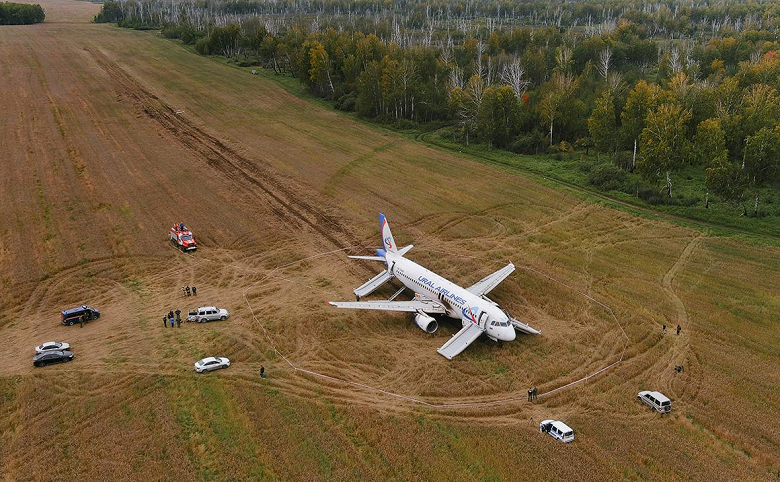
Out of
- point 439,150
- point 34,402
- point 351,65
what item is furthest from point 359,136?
point 34,402

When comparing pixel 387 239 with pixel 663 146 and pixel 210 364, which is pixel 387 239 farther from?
pixel 663 146

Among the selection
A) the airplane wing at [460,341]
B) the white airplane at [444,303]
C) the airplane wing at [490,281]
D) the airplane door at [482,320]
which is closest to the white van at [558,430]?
the white airplane at [444,303]

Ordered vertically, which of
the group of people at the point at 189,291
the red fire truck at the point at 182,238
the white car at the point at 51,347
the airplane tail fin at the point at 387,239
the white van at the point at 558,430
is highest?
the airplane tail fin at the point at 387,239

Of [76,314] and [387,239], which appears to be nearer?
[76,314]

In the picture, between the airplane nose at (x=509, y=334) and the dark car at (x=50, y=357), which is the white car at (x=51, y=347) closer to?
the dark car at (x=50, y=357)

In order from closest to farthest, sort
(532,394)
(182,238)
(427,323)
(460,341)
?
(532,394) < (460,341) < (427,323) < (182,238)

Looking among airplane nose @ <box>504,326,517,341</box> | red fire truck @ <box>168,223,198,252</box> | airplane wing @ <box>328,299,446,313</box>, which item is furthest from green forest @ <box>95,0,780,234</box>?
red fire truck @ <box>168,223,198,252</box>

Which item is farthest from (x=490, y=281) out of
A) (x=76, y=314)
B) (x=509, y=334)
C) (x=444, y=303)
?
(x=76, y=314)

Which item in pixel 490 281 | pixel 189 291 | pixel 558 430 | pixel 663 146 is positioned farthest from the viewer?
pixel 663 146
